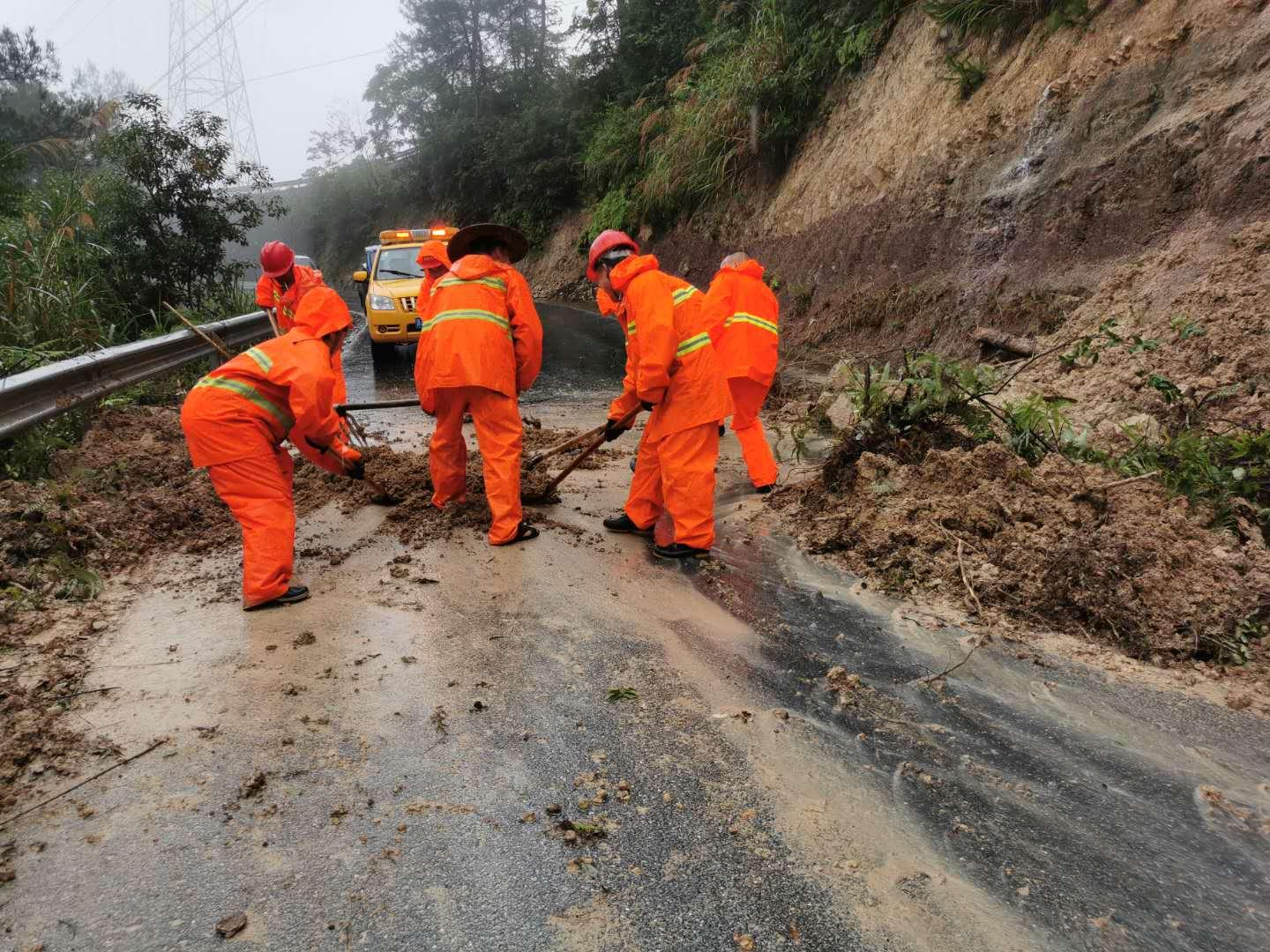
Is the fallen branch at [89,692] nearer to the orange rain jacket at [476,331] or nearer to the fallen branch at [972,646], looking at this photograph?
the orange rain jacket at [476,331]

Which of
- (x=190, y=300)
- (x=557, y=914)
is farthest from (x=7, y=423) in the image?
(x=190, y=300)

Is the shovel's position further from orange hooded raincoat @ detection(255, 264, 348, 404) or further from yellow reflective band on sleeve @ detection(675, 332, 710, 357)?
orange hooded raincoat @ detection(255, 264, 348, 404)

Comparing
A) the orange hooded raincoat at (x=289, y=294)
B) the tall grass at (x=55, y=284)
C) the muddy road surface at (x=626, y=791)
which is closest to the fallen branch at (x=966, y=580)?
the muddy road surface at (x=626, y=791)

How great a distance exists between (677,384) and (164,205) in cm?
834

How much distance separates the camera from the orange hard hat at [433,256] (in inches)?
263

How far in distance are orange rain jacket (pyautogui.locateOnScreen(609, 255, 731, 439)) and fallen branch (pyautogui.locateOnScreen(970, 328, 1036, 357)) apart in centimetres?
391

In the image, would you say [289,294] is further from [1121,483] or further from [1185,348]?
[1185,348]

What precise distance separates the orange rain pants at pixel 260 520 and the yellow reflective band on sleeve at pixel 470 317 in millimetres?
1240

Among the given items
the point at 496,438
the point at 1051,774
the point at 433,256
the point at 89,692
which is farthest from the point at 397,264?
the point at 1051,774

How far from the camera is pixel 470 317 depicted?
436cm

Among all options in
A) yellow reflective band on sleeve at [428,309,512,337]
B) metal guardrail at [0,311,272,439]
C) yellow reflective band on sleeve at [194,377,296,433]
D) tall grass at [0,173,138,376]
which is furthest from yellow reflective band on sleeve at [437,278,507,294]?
tall grass at [0,173,138,376]

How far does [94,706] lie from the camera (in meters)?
2.66

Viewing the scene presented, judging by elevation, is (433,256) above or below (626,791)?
above

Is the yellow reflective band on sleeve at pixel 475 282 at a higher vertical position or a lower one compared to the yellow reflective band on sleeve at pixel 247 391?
higher
